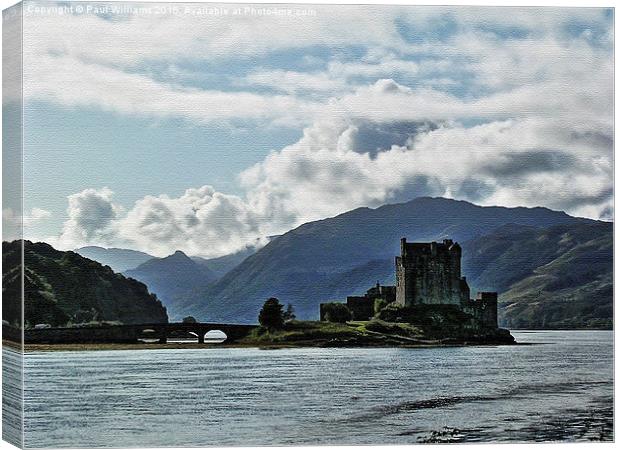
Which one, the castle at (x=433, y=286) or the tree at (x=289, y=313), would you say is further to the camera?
the castle at (x=433, y=286)

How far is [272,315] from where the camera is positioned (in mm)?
18734

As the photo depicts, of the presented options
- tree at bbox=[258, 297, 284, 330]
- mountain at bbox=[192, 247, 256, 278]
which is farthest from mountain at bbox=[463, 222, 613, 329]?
mountain at bbox=[192, 247, 256, 278]

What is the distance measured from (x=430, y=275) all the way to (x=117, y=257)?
3.69 m

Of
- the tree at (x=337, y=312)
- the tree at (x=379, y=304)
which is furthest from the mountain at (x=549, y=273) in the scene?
the tree at (x=337, y=312)

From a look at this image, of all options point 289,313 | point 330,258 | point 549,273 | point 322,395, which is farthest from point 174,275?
point 549,273

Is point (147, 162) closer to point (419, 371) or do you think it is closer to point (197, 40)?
point (197, 40)

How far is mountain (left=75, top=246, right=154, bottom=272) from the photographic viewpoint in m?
18.1

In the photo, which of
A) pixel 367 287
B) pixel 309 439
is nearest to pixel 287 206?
pixel 367 287

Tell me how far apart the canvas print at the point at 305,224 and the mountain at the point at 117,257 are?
0.10ft

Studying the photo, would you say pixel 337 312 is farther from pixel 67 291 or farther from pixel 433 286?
pixel 67 291

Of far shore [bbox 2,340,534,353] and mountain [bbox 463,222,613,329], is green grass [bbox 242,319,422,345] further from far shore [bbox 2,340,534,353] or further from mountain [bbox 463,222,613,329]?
mountain [bbox 463,222,613,329]

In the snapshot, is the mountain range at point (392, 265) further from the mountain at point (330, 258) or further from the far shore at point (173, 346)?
the far shore at point (173, 346)

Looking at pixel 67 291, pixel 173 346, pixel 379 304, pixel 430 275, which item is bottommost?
pixel 173 346

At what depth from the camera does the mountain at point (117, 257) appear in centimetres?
1811
